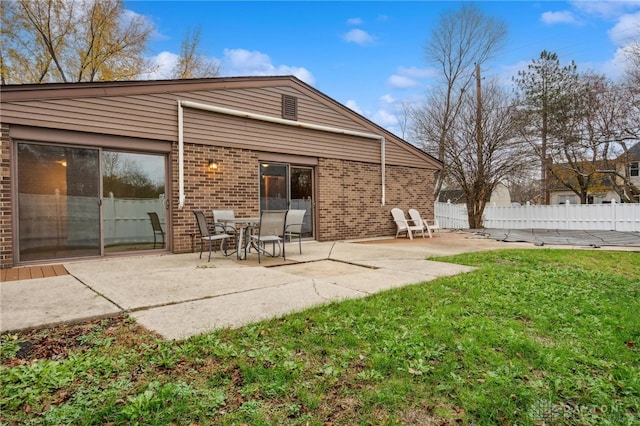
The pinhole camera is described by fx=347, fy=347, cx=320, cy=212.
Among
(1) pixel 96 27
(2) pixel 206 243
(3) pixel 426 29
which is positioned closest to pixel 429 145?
(3) pixel 426 29

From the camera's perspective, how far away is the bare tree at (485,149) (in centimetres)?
1390

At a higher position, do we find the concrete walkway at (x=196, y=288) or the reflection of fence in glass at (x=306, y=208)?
the reflection of fence in glass at (x=306, y=208)

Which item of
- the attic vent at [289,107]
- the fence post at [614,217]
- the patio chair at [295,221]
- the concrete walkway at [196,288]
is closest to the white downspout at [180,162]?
the concrete walkway at [196,288]

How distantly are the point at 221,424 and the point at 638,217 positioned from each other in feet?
54.0

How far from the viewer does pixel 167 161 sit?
7379 mm

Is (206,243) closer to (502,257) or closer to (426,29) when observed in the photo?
(502,257)

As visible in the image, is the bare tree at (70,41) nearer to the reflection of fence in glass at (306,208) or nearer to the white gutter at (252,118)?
the white gutter at (252,118)

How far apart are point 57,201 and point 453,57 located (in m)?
18.9

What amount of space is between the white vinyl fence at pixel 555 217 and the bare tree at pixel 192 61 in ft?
46.2

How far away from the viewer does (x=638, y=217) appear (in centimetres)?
1271

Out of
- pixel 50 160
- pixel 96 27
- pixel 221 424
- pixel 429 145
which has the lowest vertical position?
pixel 221 424

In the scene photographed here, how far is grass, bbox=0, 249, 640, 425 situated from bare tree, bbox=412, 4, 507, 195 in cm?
1437

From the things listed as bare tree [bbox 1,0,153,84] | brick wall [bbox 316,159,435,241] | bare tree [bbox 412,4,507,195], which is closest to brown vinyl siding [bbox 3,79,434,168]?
brick wall [bbox 316,159,435,241]

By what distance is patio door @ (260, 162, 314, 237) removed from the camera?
8875mm
